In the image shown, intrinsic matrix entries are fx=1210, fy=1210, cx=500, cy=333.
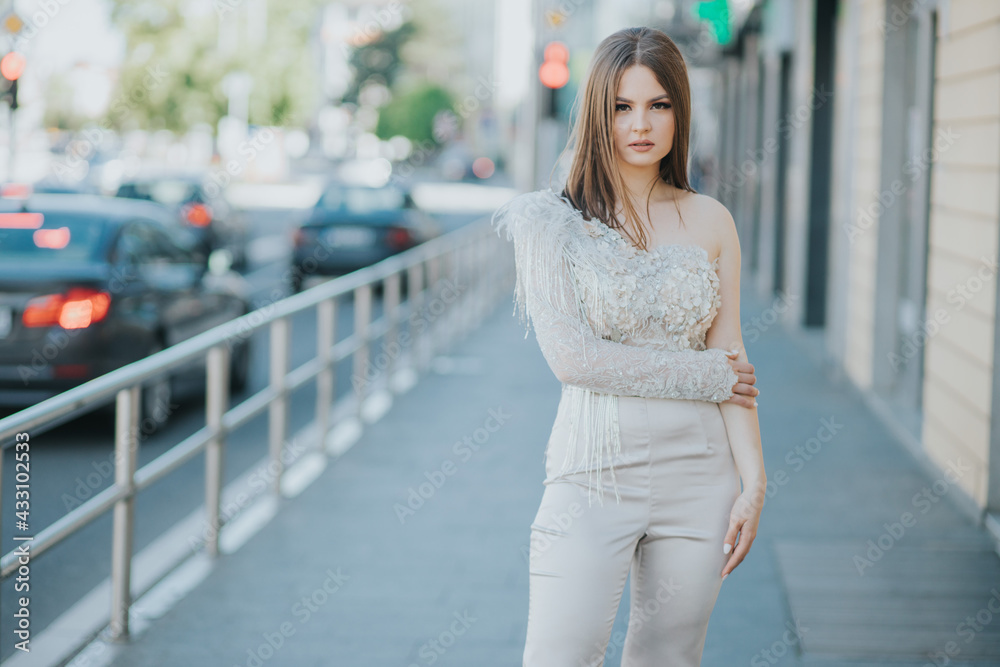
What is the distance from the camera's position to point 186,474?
275 inches

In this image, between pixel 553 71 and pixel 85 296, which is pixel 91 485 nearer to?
pixel 85 296

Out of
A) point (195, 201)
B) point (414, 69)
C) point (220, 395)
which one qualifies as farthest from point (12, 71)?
point (414, 69)

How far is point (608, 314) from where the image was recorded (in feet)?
8.05

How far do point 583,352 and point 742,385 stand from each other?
0.35 m

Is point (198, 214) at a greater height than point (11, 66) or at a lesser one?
lesser

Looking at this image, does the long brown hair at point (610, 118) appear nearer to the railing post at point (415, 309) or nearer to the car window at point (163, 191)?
the railing post at point (415, 309)

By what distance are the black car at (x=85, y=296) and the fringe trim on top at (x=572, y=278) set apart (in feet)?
18.0

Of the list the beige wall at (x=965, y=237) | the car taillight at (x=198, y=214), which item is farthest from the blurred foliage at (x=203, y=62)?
the beige wall at (x=965, y=237)

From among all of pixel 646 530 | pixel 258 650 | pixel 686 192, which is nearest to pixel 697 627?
pixel 646 530

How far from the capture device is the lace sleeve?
241cm

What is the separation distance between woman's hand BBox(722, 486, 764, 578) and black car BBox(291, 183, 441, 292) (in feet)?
48.1

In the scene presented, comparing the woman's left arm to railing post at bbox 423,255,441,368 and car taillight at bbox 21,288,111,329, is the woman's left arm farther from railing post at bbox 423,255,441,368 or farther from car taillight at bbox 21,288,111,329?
railing post at bbox 423,255,441,368

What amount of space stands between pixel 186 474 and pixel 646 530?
5021 millimetres

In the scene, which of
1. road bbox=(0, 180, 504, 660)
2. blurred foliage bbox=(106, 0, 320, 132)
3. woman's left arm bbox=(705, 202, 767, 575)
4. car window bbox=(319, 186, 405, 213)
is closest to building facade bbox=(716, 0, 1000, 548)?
woman's left arm bbox=(705, 202, 767, 575)
